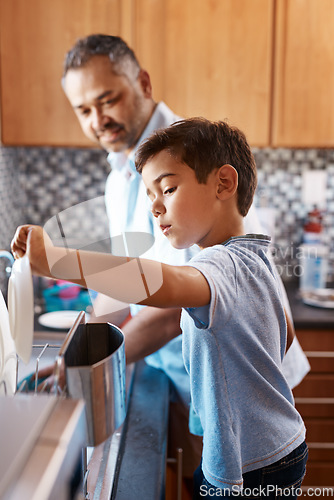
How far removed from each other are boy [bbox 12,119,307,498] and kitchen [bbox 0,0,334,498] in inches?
45.1

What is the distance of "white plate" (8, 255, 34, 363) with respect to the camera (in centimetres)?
48

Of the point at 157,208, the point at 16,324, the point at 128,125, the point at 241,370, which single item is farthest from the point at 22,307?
the point at 128,125

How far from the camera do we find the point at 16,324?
51 centimetres

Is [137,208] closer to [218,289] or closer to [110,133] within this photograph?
[110,133]

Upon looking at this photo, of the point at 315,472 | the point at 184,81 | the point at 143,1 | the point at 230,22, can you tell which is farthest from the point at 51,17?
the point at 315,472

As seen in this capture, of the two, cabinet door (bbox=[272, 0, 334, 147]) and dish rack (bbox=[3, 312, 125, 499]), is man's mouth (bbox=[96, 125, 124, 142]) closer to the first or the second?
dish rack (bbox=[3, 312, 125, 499])

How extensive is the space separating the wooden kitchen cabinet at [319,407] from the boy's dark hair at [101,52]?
115 centimetres

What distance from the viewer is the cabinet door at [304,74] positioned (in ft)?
5.94

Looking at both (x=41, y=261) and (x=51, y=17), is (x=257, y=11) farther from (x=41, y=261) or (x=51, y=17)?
(x=41, y=261)

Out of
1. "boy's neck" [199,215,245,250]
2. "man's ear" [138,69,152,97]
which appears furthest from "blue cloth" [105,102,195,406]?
"boy's neck" [199,215,245,250]

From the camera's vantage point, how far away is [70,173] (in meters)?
2.21

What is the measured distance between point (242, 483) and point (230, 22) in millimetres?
1585

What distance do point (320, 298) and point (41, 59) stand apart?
135 centimetres

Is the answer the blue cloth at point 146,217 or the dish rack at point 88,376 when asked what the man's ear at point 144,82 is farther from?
the dish rack at point 88,376
